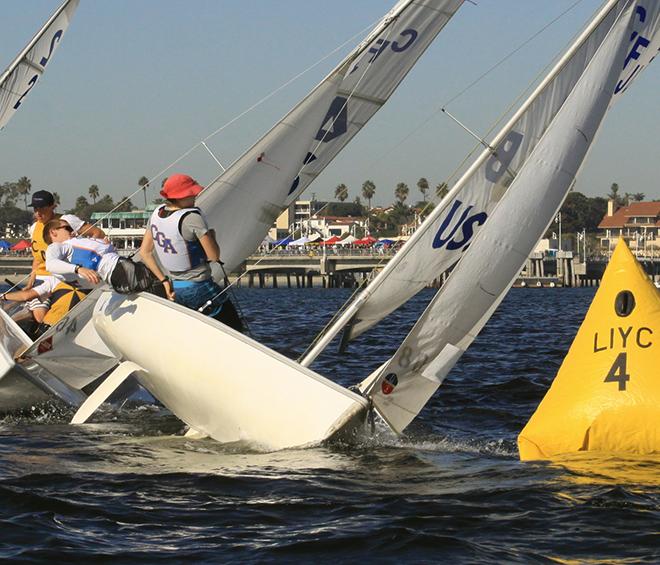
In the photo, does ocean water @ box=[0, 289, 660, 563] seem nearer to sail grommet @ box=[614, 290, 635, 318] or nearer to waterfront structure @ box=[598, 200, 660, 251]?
sail grommet @ box=[614, 290, 635, 318]

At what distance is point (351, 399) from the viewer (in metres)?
7.94

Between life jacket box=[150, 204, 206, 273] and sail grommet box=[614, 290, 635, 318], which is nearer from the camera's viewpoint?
sail grommet box=[614, 290, 635, 318]

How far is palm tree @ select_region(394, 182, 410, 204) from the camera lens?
536 ft

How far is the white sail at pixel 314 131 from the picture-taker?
36.0 feet

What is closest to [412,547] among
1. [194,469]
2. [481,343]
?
[194,469]

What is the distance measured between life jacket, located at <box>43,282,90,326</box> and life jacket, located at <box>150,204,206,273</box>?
207 cm

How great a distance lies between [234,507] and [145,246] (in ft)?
10.5

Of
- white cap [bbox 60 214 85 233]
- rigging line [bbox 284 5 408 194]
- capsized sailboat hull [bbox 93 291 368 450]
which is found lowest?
capsized sailboat hull [bbox 93 291 368 450]

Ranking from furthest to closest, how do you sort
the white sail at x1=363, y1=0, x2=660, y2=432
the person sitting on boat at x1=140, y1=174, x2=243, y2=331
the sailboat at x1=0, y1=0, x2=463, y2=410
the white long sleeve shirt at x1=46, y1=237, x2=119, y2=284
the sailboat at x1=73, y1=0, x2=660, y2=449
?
1. the sailboat at x1=0, y1=0, x2=463, y2=410
2. the white long sleeve shirt at x1=46, y1=237, x2=119, y2=284
3. the person sitting on boat at x1=140, y1=174, x2=243, y2=331
4. the white sail at x1=363, y1=0, x2=660, y2=432
5. the sailboat at x1=73, y1=0, x2=660, y2=449

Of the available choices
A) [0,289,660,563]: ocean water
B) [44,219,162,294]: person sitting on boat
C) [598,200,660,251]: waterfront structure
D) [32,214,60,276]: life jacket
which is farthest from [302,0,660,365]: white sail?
[598,200,660,251]: waterfront structure

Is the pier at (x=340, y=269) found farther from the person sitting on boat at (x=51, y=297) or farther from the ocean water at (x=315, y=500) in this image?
the ocean water at (x=315, y=500)

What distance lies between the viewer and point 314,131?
1141 cm

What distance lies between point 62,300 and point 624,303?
515 cm

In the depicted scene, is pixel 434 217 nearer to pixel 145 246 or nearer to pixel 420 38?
pixel 145 246
